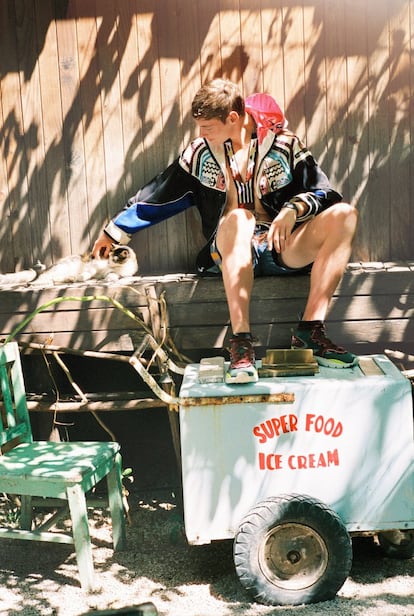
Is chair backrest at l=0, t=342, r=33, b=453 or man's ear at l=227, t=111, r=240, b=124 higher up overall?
man's ear at l=227, t=111, r=240, b=124

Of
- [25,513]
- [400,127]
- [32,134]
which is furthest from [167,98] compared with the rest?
[25,513]

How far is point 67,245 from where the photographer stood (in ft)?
15.2

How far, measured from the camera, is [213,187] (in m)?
4.18

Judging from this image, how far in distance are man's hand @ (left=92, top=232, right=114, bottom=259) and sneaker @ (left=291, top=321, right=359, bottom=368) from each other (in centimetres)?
127

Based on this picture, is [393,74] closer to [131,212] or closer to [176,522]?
[131,212]

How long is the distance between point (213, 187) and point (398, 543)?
6.73 ft

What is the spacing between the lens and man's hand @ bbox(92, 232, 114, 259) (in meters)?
4.37

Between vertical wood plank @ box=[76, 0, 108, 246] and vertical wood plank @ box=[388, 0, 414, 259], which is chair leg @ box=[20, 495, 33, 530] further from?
vertical wood plank @ box=[388, 0, 414, 259]

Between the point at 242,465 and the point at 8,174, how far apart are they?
2.41 metres

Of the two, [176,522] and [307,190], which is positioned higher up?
[307,190]

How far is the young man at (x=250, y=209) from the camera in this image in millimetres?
3689

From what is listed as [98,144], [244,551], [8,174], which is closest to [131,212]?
[98,144]

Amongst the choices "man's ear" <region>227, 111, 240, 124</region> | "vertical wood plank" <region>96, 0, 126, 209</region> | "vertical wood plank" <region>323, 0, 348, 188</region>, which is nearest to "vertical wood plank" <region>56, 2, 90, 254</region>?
"vertical wood plank" <region>96, 0, 126, 209</region>

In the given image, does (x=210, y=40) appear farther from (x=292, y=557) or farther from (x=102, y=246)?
(x=292, y=557)
